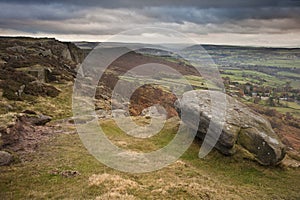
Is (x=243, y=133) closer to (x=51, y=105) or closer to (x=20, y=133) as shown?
(x=20, y=133)

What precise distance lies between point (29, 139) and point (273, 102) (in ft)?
405

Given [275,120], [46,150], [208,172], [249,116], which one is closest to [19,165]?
[46,150]

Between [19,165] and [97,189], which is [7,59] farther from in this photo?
[97,189]

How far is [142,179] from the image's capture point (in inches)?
651

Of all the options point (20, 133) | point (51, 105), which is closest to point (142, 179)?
point (20, 133)

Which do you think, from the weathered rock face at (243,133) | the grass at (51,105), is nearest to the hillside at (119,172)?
the weathered rock face at (243,133)

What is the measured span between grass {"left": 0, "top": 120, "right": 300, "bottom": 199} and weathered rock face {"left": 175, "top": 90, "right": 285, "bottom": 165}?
0.87m

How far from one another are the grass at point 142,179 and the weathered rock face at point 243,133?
87 centimetres

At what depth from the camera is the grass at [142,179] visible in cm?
1398

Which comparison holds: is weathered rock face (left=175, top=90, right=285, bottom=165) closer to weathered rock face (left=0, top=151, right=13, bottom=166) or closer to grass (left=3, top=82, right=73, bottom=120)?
weathered rock face (left=0, top=151, right=13, bottom=166)

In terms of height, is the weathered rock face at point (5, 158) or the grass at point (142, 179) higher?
the weathered rock face at point (5, 158)

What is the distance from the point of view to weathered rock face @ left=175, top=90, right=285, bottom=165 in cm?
2123

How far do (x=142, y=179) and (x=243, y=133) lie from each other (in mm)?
10505

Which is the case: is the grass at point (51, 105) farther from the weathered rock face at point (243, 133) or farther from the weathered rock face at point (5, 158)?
the weathered rock face at point (243, 133)
